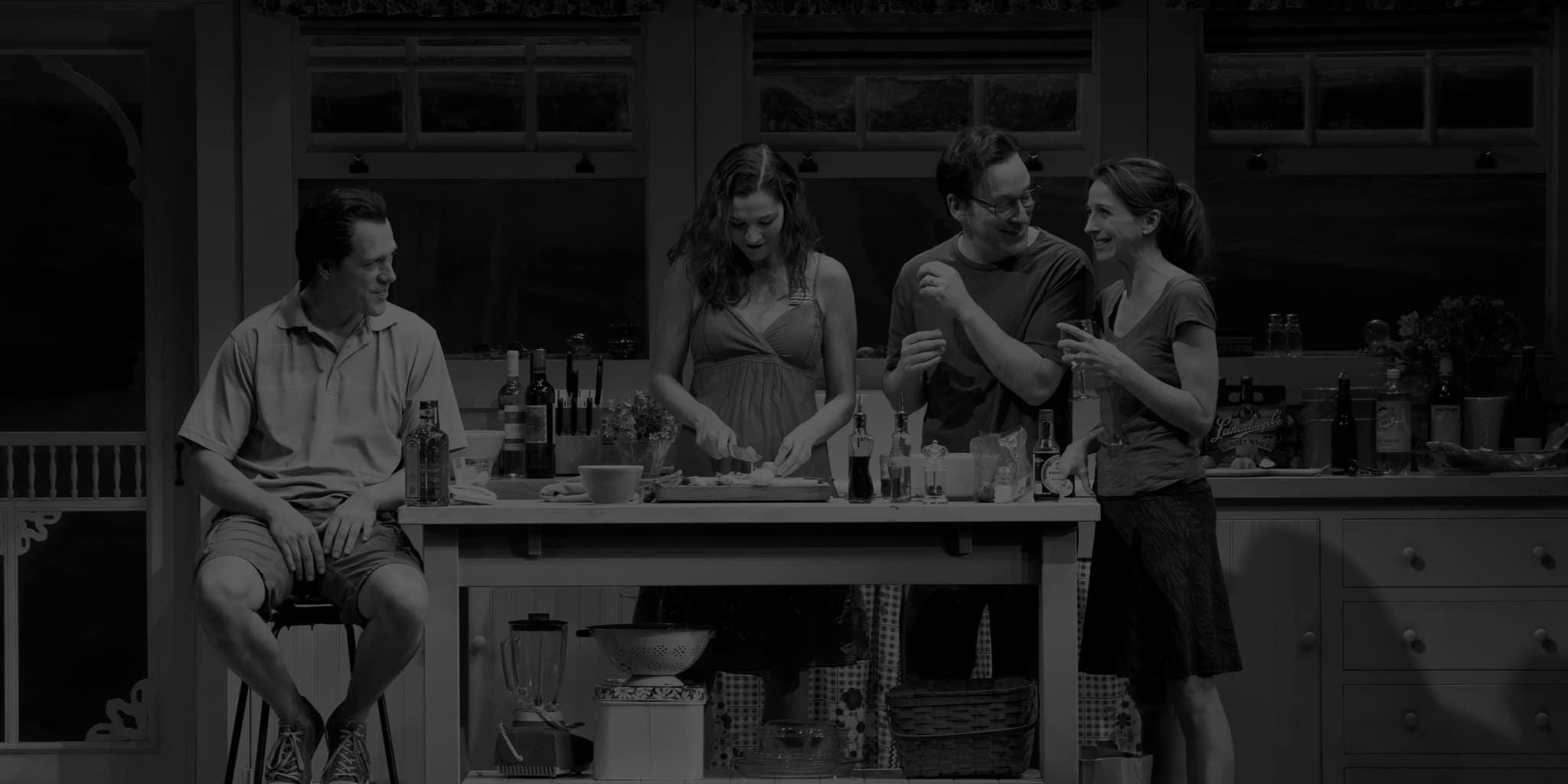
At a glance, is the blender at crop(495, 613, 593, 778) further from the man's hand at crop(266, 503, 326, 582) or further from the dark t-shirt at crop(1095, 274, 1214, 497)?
the dark t-shirt at crop(1095, 274, 1214, 497)

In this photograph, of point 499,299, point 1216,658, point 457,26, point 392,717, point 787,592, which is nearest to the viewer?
point 1216,658

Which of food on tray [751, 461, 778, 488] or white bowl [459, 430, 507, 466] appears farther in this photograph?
white bowl [459, 430, 507, 466]

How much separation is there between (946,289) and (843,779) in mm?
943

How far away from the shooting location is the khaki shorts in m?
2.88

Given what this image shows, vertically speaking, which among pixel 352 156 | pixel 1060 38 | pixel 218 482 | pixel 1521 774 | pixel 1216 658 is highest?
pixel 1060 38

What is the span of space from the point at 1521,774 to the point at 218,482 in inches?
126

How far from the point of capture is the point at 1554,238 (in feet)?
14.6

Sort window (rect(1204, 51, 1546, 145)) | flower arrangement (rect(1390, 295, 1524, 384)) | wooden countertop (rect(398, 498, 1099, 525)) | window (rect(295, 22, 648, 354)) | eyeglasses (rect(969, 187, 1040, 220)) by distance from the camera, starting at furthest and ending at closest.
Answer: window (rect(1204, 51, 1546, 145)), window (rect(295, 22, 648, 354)), flower arrangement (rect(1390, 295, 1524, 384)), eyeglasses (rect(969, 187, 1040, 220)), wooden countertop (rect(398, 498, 1099, 525))

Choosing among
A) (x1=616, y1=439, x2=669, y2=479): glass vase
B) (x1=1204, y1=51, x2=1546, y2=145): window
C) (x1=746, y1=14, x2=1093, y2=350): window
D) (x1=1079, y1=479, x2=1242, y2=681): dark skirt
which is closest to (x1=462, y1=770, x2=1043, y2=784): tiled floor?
(x1=1079, y1=479, x2=1242, y2=681): dark skirt

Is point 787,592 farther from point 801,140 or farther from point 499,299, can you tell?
point 499,299

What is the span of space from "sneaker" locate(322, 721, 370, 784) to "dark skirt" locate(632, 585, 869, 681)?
2.04 feet

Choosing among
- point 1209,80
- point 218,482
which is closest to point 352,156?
point 218,482

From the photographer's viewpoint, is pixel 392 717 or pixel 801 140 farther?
pixel 801 140

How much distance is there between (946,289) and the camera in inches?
116
